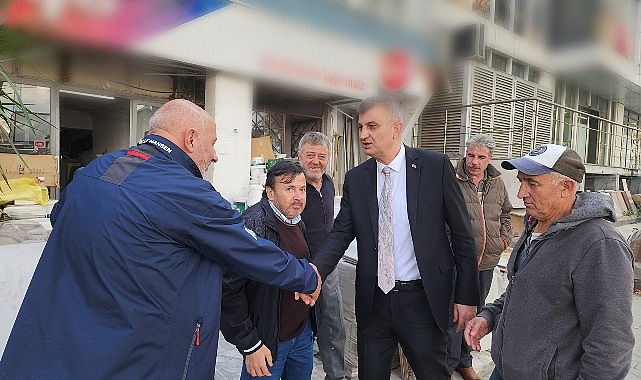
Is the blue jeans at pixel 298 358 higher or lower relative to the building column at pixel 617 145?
lower

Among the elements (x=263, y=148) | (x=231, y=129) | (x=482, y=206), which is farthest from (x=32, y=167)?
(x=482, y=206)

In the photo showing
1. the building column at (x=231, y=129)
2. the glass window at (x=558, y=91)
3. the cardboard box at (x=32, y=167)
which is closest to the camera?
the cardboard box at (x=32, y=167)

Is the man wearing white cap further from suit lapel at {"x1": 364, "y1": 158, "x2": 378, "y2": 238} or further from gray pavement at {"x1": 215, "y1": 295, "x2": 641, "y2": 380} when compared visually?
gray pavement at {"x1": 215, "y1": 295, "x2": 641, "y2": 380}

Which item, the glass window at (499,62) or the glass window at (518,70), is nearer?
the glass window at (518,70)

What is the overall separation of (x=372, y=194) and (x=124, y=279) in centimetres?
131

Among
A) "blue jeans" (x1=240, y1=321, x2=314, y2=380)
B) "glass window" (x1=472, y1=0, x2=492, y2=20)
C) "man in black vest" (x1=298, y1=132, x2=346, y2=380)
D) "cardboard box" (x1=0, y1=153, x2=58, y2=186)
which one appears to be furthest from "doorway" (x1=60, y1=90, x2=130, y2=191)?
"glass window" (x1=472, y1=0, x2=492, y2=20)

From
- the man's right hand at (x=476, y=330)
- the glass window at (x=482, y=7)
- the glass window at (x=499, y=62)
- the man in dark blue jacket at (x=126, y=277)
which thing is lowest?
the man's right hand at (x=476, y=330)

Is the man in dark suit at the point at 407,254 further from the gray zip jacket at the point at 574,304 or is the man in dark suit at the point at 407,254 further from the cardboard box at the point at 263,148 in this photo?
the cardboard box at the point at 263,148

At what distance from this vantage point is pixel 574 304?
140 cm

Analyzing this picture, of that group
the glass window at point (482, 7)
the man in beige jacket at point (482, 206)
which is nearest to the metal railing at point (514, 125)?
the glass window at point (482, 7)

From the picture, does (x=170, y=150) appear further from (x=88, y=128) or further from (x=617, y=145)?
(x=617, y=145)

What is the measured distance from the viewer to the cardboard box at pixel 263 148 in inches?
256

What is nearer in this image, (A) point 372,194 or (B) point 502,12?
(A) point 372,194

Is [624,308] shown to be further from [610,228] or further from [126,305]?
[126,305]
